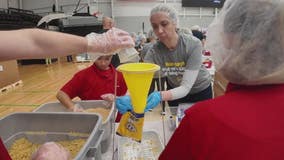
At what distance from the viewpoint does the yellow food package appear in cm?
85

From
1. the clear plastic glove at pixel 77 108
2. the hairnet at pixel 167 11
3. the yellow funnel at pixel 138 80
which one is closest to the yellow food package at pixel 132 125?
the yellow funnel at pixel 138 80

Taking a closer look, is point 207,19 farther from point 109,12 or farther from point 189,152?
point 189,152

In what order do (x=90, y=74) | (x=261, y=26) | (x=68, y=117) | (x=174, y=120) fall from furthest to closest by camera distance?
(x=90, y=74), (x=174, y=120), (x=68, y=117), (x=261, y=26)

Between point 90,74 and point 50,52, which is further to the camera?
point 90,74

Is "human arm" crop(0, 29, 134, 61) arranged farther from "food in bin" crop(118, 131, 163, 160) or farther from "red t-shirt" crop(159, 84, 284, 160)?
"food in bin" crop(118, 131, 163, 160)

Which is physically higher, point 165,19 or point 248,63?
point 165,19

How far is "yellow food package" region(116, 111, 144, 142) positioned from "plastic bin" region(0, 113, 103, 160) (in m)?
0.17

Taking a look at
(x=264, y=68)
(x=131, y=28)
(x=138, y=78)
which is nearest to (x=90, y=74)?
(x=138, y=78)

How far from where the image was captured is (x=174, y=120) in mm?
1322

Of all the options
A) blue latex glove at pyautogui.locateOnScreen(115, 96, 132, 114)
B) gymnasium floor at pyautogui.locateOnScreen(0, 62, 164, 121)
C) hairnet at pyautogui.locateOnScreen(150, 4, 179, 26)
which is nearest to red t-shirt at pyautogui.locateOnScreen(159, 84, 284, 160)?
blue latex glove at pyautogui.locateOnScreen(115, 96, 132, 114)

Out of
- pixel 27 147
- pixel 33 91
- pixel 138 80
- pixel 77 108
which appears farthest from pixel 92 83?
pixel 33 91

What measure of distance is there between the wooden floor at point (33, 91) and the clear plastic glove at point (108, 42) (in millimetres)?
2869

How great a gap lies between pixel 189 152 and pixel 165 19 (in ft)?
3.50

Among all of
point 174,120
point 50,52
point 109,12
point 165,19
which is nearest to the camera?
point 50,52
